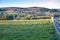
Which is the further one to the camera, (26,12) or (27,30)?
(26,12)

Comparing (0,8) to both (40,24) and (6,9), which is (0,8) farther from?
(40,24)

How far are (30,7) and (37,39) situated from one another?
540 mm

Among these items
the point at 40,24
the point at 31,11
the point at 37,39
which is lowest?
the point at 37,39

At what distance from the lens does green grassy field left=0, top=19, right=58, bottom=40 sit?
2355 mm

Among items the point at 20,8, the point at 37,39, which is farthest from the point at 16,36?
the point at 20,8

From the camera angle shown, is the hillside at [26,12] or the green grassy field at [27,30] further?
the hillside at [26,12]

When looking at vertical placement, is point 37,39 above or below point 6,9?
below

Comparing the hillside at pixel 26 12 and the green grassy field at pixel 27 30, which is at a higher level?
the hillside at pixel 26 12

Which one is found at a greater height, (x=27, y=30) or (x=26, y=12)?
(x=26, y=12)

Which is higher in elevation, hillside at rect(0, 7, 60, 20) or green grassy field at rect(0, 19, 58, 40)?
hillside at rect(0, 7, 60, 20)

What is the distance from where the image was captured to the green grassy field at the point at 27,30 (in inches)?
92.7

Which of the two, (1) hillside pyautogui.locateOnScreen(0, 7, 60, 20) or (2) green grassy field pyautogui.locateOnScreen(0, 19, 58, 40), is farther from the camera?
(1) hillside pyautogui.locateOnScreen(0, 7, 60, 20)

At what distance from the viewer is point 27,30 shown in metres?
2.41

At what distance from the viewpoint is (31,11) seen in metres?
2.55
